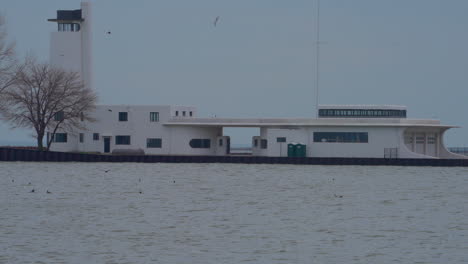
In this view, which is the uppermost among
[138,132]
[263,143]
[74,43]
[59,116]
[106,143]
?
[74,43]

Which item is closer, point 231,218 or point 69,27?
point 231,218

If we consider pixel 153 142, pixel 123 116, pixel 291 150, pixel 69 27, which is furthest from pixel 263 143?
pixel 69 27

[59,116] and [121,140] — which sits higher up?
[59,116]

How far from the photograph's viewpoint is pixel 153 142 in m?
97.2

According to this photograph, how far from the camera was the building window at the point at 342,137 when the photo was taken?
296ft

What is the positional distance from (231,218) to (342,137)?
43976mm

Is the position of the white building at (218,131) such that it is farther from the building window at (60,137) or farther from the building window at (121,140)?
the building window at (121,140)

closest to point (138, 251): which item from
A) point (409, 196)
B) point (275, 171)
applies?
point (409, 196)

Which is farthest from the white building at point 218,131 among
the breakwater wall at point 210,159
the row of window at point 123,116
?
the breakwater wall at point 210,159

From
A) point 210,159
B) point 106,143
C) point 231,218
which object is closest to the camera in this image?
point 231,218

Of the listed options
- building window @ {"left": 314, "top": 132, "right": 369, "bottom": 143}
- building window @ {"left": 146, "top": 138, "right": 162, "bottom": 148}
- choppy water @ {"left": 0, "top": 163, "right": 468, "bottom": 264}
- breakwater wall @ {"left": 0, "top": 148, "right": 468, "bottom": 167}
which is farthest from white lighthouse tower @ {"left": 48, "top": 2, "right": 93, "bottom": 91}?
building window @ {"left": 314, "top": 132, "right": 369, "bottom": 143}

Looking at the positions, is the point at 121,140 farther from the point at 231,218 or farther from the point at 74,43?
the point at 231,218

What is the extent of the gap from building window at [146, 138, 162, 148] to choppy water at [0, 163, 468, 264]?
1410 centimetres

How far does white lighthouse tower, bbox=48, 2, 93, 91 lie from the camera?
9969 centimetres
